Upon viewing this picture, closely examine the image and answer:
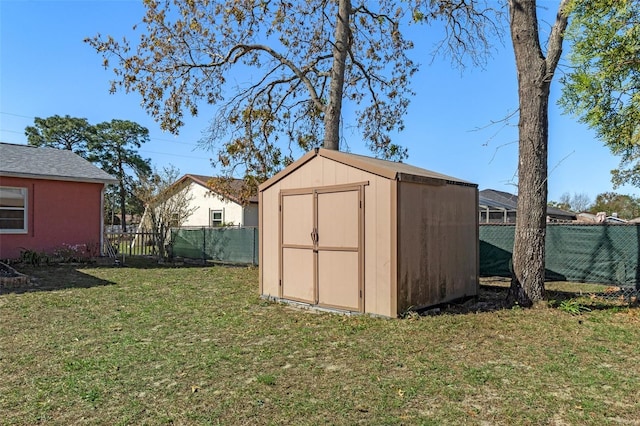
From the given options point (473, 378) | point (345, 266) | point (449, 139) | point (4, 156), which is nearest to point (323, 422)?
point (473, 378)

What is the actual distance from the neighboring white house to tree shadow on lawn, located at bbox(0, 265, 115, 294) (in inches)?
401

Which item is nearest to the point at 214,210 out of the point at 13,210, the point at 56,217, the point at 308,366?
the point at 56,217

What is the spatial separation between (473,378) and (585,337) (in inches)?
88.8

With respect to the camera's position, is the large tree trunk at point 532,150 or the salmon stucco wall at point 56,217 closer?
the large tree trunk at point 532,150

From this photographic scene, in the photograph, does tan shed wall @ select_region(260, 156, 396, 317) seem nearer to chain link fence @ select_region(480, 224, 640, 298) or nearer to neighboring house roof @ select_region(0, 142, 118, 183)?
chain link fence @ select_region(480, 224, 640, 298)

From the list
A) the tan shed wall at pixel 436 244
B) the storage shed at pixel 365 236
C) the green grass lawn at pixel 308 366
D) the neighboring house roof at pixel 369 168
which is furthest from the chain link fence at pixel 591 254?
the neighboring house roof at pixel 369 168

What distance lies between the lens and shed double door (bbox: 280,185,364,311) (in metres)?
6.24

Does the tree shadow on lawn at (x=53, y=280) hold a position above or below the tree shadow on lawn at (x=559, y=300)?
above

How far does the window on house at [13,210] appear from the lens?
11.8 meters

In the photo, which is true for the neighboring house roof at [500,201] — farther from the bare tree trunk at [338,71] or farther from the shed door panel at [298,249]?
the shed door panel at [298,249]

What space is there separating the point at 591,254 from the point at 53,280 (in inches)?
486

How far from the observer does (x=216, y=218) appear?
890 inches

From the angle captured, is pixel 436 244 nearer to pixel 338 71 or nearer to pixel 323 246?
pixel 323 246

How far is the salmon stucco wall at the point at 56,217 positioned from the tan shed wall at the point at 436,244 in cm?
1110
